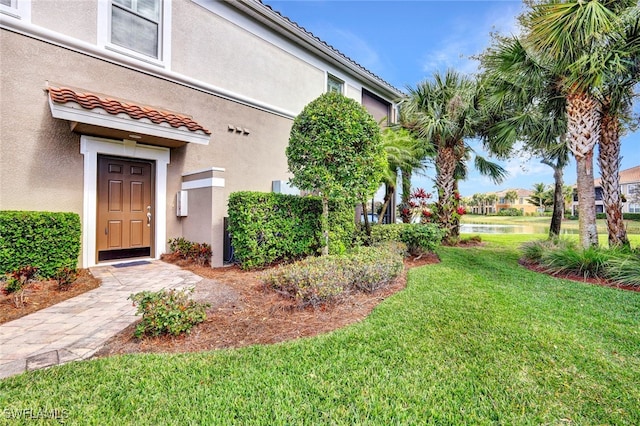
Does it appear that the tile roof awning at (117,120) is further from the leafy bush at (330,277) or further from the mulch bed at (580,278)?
the mulch bed at (580,278)

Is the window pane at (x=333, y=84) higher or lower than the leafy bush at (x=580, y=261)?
higher

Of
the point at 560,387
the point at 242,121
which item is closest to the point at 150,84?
the point at 242,121

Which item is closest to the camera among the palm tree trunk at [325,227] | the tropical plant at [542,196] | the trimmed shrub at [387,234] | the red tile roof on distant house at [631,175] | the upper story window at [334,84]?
the palm tree trunk at [325,227]

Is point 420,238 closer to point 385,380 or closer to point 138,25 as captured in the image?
point 385,380

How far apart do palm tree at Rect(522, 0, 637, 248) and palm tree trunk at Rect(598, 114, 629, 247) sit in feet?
1.18

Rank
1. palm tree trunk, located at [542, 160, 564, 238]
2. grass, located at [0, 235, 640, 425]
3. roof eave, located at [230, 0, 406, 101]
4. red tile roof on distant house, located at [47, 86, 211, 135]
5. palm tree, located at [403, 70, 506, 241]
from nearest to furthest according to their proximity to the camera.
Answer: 1. grass, located at [0, 235, 640, 425]
2. red tile roof on distant house, located at [47, 86, 211, 135]
3. roof eave, located at [230, 0, 406, 101]
4. palm tree, located at [403, 70, 506, 241]
5. palm tree trunk, located at [542, 160, 564, 238]

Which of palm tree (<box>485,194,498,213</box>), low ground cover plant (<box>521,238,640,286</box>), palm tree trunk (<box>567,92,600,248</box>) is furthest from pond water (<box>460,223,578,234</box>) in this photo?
palm tree (<box>485,194,498,213</box>)

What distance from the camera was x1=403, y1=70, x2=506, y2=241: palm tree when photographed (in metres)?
11.2

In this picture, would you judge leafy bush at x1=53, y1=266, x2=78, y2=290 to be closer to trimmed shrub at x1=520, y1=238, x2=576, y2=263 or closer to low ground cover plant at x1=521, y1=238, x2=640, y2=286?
low ground cover plant at x1=521, y1=238, x2=640, y2=286

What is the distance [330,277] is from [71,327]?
3434 mm

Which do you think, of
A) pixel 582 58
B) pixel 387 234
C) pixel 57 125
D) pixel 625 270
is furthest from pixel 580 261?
pixel 57 125

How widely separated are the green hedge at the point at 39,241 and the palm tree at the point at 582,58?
11138 millimetres

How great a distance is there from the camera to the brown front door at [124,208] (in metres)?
6.77

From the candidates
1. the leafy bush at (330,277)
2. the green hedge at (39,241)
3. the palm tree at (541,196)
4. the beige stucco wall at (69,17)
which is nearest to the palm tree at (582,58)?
the leafy bush at (330,277)
